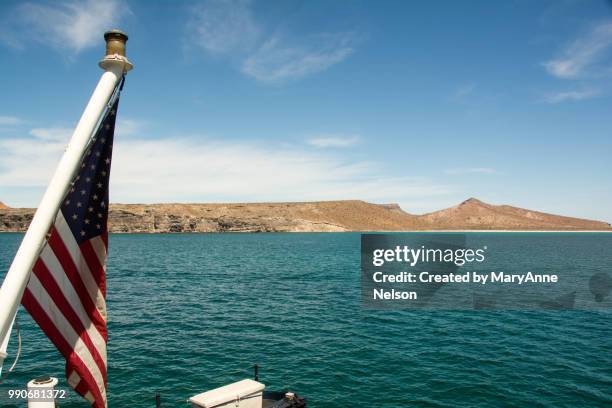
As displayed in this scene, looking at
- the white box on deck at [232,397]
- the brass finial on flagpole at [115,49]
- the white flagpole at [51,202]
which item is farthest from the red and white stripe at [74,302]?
the white box on deck at [232,397]

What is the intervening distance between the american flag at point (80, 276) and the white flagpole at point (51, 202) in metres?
1.21

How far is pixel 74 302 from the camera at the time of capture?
Result: 7.06 m

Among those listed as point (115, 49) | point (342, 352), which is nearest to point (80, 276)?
point (115, 49)

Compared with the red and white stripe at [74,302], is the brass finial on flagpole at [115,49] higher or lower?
higher

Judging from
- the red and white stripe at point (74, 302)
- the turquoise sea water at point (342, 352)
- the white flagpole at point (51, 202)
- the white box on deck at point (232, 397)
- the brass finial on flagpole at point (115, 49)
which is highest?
the brass finial on flagpole at point (115, 49)

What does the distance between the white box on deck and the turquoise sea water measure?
7.23m

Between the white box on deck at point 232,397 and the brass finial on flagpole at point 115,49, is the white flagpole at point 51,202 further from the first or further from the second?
the white box on deck at point 232,397

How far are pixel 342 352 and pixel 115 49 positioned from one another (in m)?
28.4

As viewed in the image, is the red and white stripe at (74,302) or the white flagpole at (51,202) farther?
the red and white stripe at (74,302)

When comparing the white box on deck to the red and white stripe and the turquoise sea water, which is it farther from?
the red and white stripe

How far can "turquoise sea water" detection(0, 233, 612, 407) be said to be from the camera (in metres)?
23.3

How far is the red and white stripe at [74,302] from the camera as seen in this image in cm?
664

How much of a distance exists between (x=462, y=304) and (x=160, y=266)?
6060 centimetres

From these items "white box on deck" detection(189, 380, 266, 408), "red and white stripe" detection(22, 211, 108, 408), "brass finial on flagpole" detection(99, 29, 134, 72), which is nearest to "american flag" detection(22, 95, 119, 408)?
"red and white stripe" detection(22, 211, 108, 408)
